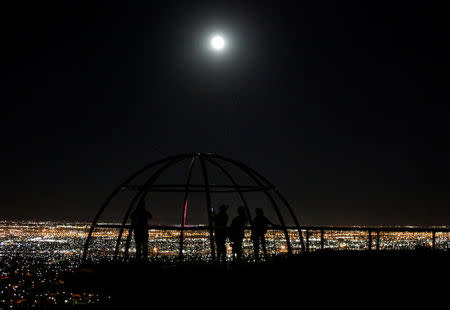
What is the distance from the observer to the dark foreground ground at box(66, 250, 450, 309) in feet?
26.9

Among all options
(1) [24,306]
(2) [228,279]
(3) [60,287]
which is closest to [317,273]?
(2) [228,279]

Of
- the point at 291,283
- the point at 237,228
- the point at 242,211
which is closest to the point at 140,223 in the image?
the point at 237,228

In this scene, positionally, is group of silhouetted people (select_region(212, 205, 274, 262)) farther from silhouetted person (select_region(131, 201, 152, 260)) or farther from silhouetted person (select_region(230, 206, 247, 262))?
silhouetted person (select_region(131, 201, 152, 260))

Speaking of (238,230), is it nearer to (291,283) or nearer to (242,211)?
(242,211)

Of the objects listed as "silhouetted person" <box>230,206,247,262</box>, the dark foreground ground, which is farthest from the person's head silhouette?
→ the dark foreground ground

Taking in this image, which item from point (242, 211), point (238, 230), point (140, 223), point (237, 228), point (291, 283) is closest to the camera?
point (291, 283)

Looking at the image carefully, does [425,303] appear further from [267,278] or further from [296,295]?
[267,278]

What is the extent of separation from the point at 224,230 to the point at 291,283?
5028 millimetres

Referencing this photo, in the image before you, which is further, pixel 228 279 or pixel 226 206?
Answer: pixel 226 206

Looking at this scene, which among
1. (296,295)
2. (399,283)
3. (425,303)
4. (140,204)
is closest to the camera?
(425,303)

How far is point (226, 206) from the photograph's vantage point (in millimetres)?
14906

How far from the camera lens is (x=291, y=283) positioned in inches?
365

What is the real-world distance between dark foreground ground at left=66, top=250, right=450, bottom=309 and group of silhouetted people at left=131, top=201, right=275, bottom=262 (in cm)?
168

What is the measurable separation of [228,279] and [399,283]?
3503 millimetres
